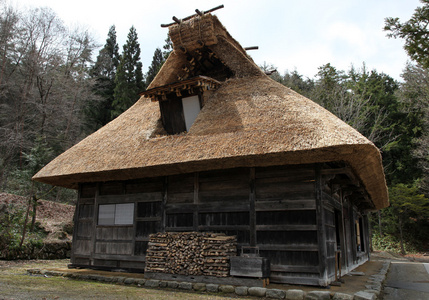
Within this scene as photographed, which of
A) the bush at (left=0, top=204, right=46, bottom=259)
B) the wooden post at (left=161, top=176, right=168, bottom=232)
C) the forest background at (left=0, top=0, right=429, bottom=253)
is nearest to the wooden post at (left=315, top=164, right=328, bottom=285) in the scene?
the wooden post at (left=161, top=176, right=168, bottom=232)

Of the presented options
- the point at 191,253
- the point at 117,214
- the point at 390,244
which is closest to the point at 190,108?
the point at 117,214

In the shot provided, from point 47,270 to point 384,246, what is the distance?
25.4 meters

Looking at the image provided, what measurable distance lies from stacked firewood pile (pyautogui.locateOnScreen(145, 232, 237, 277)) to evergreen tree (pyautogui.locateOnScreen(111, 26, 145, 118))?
2328 cm

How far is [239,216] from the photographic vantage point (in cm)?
788

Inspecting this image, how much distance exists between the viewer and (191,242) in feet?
24.4

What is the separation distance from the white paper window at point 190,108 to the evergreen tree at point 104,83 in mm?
22023

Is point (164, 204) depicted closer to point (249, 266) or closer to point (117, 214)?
point (117, 214)

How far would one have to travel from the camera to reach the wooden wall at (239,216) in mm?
7129

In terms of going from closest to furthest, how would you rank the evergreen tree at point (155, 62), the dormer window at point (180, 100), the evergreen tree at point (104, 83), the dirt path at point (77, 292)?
the dirt path at point (77, 292), the dormer window at point (180, 100), the evergreen tree at point (104, 83), the evergreen tree at point (155, 62)

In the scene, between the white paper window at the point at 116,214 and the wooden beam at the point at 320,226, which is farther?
the white paper window at the point at 116,214

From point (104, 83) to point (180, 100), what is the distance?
88.2 feet

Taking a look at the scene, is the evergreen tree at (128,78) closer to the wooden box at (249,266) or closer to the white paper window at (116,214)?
the white paper window at (116,214)

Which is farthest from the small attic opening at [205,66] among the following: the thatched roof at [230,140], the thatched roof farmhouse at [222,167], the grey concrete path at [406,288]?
the grey concrete path at [406,288]

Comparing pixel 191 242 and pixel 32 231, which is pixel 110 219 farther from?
pixel 32 231
